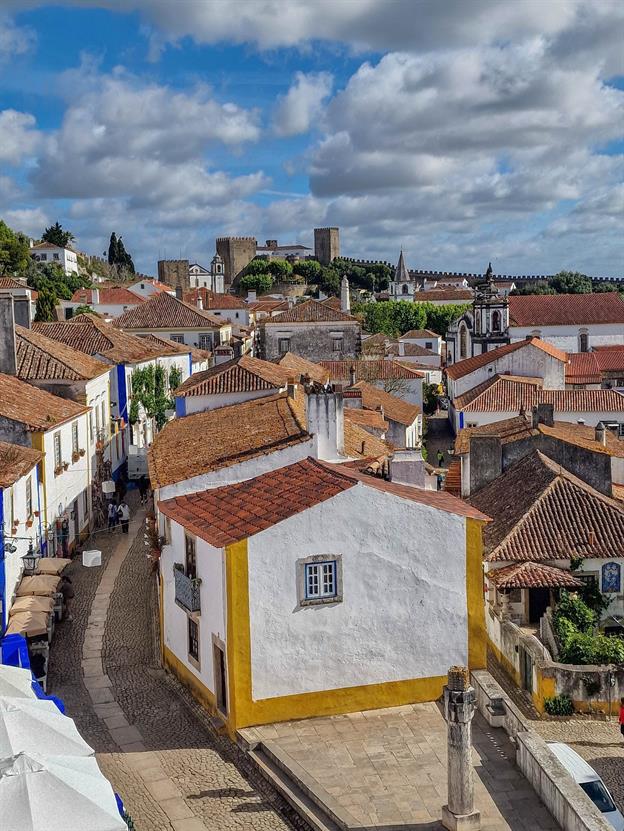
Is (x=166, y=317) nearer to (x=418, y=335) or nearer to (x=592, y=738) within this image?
(x=418, y=335)

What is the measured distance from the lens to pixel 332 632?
54.6 ft

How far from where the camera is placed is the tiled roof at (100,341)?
1589 inches

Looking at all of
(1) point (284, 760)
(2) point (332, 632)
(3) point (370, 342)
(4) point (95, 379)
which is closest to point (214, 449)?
(2) point (332, 632)

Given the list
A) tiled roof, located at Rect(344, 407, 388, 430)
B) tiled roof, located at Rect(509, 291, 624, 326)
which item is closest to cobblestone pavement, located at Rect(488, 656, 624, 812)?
tiled roof, located at Rect(344, 407, 388, 430)

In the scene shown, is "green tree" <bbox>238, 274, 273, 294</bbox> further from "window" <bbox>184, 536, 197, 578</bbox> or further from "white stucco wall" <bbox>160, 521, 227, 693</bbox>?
"window" <bbox>184, 536, 197, 578</bbox>

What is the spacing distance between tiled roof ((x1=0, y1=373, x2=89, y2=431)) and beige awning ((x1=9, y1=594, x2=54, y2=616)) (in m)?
5.48

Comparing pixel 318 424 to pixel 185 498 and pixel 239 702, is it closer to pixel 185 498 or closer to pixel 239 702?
pixel 185 498

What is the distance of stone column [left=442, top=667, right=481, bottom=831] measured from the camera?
12203 mm

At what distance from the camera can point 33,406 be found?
28.2 metres

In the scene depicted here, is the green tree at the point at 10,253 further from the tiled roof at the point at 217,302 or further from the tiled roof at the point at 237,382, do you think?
the tiled roof at the point at 237,382

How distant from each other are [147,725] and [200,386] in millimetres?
15236

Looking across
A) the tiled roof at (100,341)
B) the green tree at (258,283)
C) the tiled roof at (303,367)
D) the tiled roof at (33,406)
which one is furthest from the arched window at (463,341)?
the green tree at (258,283)

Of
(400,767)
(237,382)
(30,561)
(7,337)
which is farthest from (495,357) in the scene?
(400,767)

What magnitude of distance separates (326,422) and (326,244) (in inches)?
5384
